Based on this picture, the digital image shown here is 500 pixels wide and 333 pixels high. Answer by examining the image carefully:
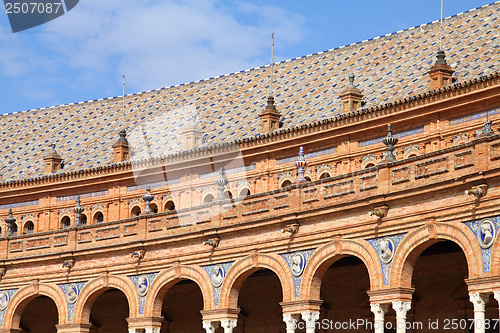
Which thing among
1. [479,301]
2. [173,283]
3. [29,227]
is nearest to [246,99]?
[29,227]

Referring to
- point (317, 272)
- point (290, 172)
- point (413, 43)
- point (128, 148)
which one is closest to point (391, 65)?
point (413, 43)

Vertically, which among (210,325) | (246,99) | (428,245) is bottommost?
(210,325)

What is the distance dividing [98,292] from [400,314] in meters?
15.3

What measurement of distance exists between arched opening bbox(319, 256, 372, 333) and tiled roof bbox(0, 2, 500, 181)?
9431mm

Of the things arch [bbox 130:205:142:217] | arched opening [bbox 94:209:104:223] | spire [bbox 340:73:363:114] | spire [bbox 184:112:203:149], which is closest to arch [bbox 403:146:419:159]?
spire [bbox 340:73:363:114]

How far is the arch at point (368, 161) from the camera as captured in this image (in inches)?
1811

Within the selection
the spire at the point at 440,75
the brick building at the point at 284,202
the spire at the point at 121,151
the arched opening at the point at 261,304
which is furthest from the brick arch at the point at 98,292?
the spire at the point at 440,75

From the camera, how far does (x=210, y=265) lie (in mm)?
39906

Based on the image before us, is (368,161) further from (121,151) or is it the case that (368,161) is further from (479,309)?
(479,309)

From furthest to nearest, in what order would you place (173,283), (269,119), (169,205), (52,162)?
1. (52,162)
2. (169,205)
3. (269,119)
4. (173,283)

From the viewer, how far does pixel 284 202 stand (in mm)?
37781

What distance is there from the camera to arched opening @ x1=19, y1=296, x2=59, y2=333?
161ft

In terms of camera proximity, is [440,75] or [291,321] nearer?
[291,321]

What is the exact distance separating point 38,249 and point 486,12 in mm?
23700
